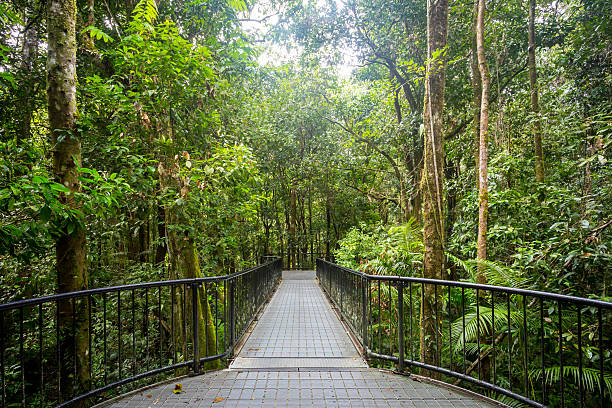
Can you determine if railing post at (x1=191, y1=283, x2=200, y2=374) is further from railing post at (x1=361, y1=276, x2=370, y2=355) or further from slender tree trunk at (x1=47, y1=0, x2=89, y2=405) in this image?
railing post at (x1=361, y1=276, x2=370, y2=355)

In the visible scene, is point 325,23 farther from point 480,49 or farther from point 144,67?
point 144,67

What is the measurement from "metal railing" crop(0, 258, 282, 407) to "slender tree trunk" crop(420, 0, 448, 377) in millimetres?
3042

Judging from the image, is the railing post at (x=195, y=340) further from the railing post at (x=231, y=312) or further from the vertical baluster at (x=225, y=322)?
the railing post at (x=231, y=312)

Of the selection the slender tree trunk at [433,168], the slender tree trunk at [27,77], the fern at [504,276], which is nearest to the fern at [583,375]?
the fern at [504,276]

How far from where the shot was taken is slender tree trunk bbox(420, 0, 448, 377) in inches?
199

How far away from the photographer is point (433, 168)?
5438 millimetres

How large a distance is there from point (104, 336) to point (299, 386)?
212 cm

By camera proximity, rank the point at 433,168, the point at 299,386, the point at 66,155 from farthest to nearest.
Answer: the point at 433,168 → the point at 66,155 → the point at 299,386

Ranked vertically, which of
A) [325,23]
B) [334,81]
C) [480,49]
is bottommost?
[480,49]

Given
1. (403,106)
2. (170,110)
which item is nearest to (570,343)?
(170,110)

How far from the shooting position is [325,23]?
10445 millimetres

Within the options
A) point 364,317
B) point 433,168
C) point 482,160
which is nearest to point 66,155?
point 364,317

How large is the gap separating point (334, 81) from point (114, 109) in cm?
1467

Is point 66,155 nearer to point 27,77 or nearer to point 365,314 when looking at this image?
point 27,77
